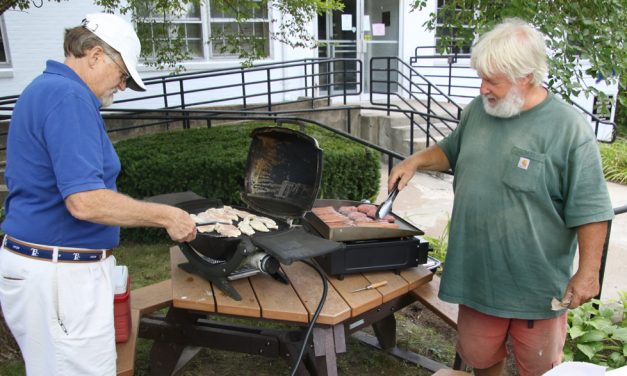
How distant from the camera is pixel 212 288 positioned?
2.37 meters

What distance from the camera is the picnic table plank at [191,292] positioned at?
2238 millimetres

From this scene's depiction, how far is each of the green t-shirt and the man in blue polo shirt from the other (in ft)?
3.90

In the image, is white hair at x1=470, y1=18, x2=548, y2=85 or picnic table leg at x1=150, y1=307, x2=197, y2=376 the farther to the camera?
picnic table leg at x1=150, y1=307, x2=197, y2=376

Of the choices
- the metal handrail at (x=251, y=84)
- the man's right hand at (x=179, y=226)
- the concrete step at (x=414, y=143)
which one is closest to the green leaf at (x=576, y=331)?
the man's right hand at (x=179, y=226)

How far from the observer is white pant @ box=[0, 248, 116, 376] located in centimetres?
176

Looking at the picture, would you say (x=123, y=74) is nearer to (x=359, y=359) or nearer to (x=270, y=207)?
(x=270, y=207)

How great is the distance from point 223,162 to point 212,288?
115 inches

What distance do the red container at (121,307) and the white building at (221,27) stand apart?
3735 millimetres

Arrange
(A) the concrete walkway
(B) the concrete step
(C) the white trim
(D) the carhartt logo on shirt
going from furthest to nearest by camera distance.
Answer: (B) the concrete step < (C) the white trim < (A) the concrete walkway < (D) the carhartt logo on shirt

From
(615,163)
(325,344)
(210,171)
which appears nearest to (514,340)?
(325,344)

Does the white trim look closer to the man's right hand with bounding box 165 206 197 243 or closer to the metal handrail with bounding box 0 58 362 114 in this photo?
the metal handrail with bounding box 0 58 362 114

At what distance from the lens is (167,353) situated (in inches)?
115

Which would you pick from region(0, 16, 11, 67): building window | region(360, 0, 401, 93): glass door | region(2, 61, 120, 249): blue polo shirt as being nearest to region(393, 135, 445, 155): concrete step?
region(360, 0, 401, 93): glass door

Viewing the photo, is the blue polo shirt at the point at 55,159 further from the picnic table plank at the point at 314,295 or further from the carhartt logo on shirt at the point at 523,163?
the carhartt logo on shirt at the point at 523,163
